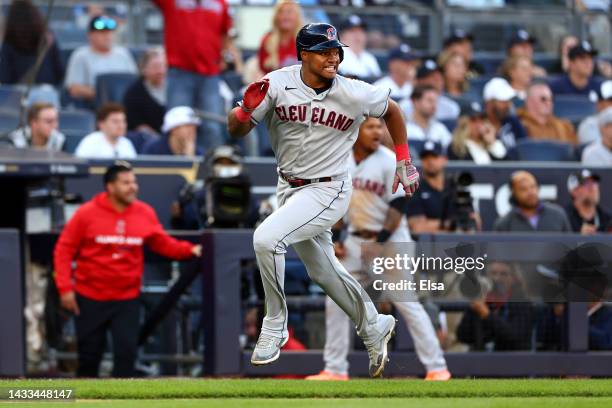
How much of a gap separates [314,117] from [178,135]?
4.68 m

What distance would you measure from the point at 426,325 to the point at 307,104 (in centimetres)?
271

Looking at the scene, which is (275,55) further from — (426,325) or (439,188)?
(426,325)

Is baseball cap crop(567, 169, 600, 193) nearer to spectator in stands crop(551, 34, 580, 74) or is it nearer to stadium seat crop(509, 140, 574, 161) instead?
stadium seat crop(509, 140, 574, 161)

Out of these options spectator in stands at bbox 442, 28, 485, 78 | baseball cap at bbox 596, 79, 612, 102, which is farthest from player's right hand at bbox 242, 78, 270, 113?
spectator in stands at bbox 442, 28, 485, 78

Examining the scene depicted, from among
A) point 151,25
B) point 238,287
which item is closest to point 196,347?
point 238,287

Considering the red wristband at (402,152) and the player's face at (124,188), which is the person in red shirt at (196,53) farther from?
the red wristband at (402,152)

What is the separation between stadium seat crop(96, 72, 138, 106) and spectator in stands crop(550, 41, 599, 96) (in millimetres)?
4746

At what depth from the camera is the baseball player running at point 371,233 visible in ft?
33.7

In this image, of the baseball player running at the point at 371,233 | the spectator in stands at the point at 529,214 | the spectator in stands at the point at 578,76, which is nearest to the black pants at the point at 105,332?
the baseball player running at the point at 371,233

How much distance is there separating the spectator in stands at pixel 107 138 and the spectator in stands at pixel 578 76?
17.8ft

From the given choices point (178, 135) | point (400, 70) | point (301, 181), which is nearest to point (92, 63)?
point (178, 135)

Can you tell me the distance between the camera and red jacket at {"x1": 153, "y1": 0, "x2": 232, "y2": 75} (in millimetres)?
13258

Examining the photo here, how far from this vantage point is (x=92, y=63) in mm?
13836

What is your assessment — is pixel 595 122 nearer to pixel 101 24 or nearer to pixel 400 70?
pixel 400 70
